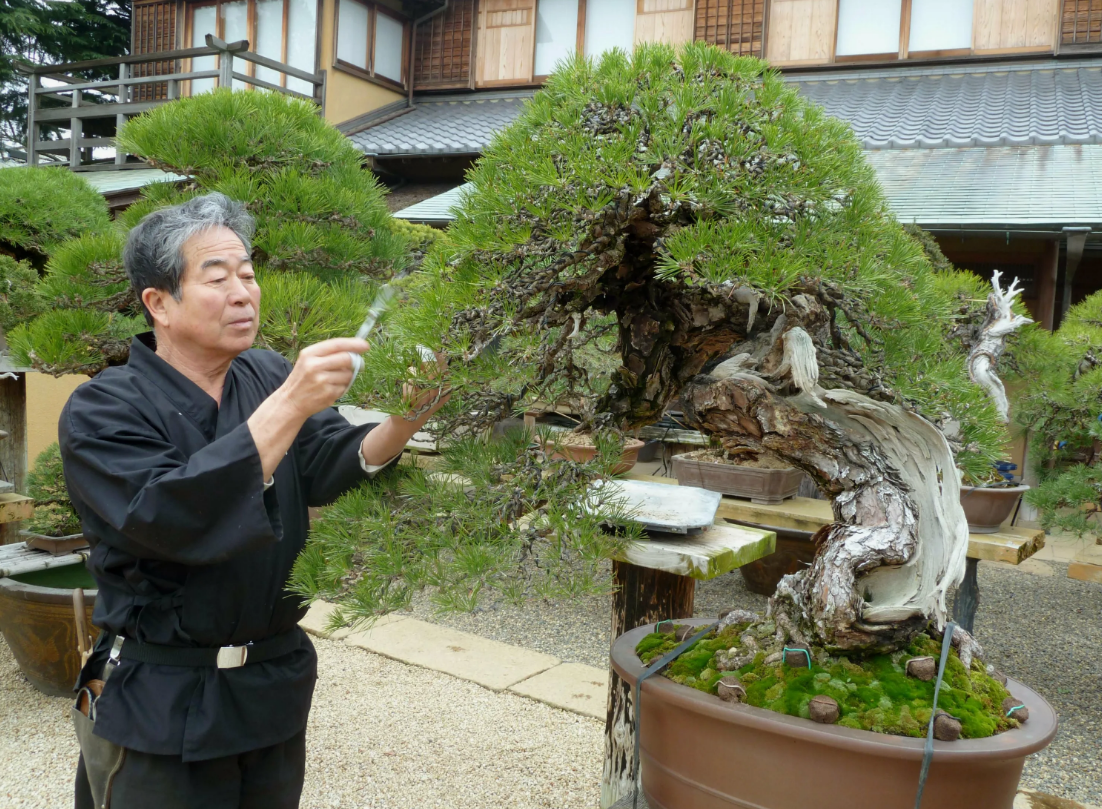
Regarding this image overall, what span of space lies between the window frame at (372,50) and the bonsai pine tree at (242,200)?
582cm

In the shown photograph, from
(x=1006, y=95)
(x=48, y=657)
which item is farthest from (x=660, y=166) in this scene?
(x=1006, y=95)

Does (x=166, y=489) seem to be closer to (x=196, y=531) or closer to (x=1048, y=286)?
(x=196, y=531)

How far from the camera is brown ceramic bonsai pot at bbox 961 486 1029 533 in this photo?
325 centimetres

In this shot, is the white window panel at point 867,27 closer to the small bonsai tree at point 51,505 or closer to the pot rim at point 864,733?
the small bonsai tree at point 51,505

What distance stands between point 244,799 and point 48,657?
1.96 meters

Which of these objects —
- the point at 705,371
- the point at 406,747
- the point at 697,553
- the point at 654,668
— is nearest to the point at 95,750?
the point at 654,668

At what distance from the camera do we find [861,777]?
3.91ft

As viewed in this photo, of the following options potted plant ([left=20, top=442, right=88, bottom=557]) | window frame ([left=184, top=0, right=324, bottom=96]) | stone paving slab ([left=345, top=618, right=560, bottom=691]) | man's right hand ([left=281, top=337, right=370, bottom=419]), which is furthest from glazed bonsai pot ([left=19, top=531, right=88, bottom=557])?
window frame ([left=184, top=0, right=324, bottom=96])

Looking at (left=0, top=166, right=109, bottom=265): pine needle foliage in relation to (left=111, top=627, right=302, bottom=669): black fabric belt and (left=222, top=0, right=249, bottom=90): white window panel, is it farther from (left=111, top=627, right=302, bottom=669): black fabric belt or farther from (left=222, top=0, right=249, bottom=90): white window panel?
(left=222, top=0, right=249, bottom=90): white window panel

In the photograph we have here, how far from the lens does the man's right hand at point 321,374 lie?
112 cm

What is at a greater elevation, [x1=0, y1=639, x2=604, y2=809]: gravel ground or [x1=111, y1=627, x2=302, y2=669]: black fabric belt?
[x1=111, y1=627, x2=302, y2=669]: black fabric belt

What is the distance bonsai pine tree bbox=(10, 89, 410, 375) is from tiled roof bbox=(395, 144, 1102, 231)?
4.16 ft

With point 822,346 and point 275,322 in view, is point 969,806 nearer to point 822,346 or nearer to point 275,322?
point 822,346

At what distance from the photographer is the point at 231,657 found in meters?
1.42
